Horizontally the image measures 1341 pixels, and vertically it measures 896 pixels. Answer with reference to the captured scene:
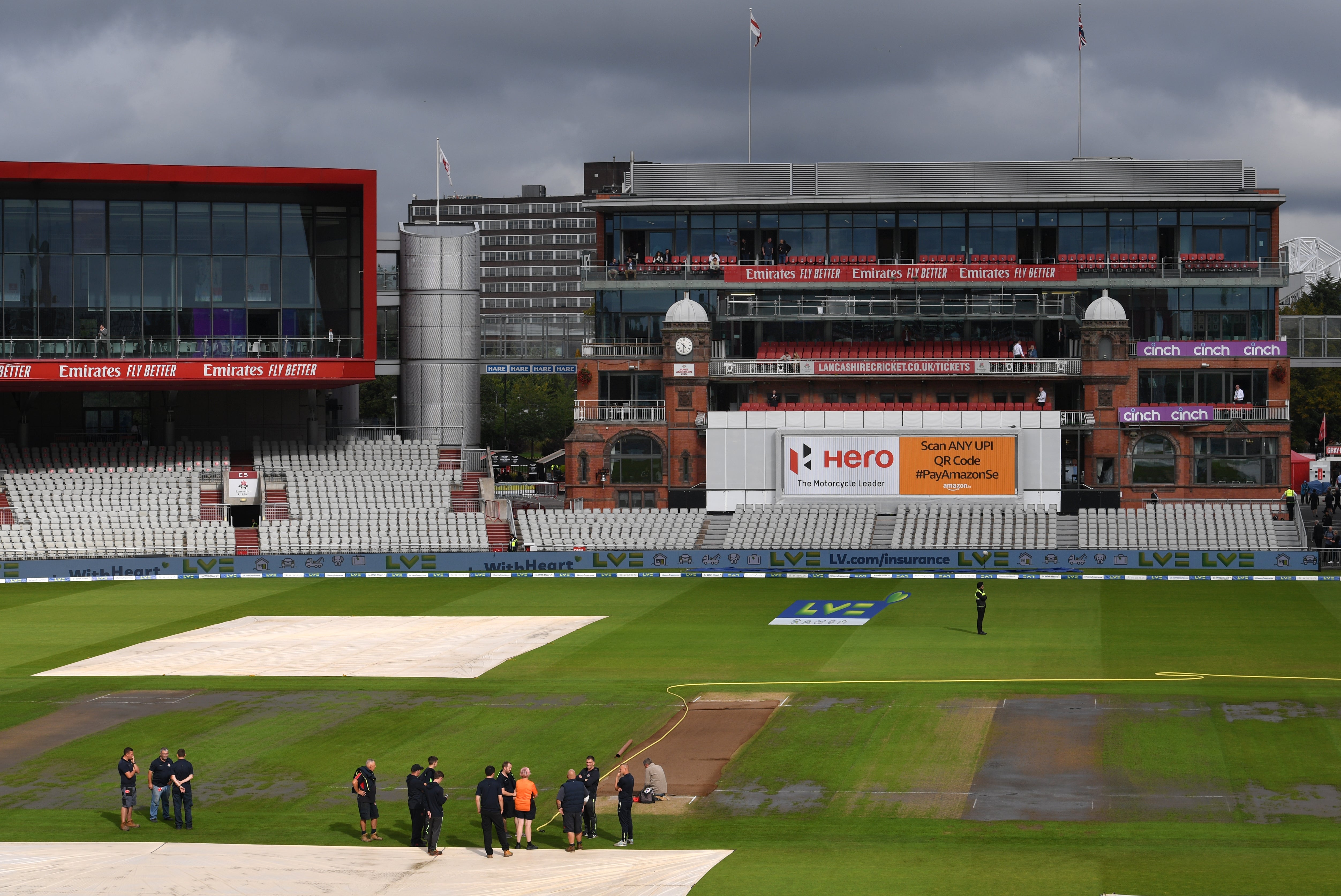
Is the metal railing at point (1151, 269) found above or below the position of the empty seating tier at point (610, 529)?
above

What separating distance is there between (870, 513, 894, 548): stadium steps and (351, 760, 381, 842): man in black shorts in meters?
46.4

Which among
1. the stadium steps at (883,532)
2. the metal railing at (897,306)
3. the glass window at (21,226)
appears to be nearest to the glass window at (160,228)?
the glass window at (21,226)

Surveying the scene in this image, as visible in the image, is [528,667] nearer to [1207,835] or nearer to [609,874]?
[609,874]

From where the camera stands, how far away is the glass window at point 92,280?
74.0 meters

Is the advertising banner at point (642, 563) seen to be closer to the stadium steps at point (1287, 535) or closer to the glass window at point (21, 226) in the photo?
the stadium steps at point (1287, 535)

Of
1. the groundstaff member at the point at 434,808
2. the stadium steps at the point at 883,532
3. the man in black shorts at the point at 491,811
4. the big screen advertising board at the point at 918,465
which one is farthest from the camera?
the big screen advertising board at the point at 918,465

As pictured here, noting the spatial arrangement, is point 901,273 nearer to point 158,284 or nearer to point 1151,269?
point 1151,269

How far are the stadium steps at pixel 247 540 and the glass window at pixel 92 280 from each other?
46.5 ft

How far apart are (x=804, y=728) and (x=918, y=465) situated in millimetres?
42187

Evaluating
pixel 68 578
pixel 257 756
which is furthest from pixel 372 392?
pixel 257 756

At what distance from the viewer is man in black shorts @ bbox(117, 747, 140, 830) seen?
2625 centimetres

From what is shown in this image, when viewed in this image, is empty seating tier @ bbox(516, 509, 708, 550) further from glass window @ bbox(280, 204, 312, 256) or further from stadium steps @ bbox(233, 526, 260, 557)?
glass window @ bbox(280, 204, 312, 256)

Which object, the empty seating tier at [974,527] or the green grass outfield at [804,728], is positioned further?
the empty seating tier at [974,527]

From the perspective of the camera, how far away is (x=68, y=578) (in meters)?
65.6
